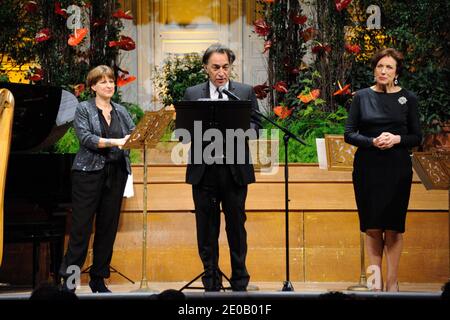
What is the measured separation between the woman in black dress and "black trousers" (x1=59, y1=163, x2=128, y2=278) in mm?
1546

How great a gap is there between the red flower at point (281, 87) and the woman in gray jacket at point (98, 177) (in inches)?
124

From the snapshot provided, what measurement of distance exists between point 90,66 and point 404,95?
4.58 m

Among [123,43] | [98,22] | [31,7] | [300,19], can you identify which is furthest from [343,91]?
[31,7]

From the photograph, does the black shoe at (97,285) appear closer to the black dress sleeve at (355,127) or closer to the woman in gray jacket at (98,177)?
the woman in gray jacket at (98,177)

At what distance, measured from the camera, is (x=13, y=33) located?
9.55 m

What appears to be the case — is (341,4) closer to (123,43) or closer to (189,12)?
(123,43)

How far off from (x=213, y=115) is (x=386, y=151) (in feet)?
3.41

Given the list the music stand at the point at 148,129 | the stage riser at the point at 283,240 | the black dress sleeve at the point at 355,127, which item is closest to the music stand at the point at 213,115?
the music stand at the point at 148,129

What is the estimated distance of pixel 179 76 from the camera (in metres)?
9.19

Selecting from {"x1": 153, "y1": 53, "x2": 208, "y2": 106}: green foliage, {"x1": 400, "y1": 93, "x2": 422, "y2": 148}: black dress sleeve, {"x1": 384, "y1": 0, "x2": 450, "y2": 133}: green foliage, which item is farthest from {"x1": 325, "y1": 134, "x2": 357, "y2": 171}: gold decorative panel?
{"x1": 153, "y1": 53, "x2": 208, "y2": 106}: green foliage

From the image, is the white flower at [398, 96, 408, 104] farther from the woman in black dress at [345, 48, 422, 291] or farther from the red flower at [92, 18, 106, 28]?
the red flower at [92, 18, 106, 28]

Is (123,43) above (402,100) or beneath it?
above
